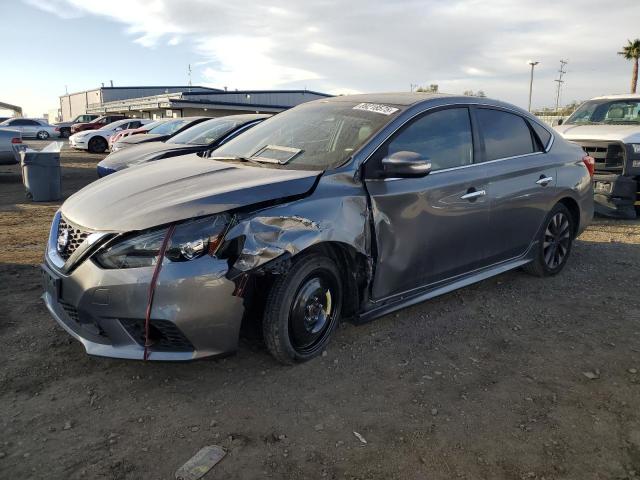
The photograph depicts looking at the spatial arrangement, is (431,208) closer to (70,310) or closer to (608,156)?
(70,310)

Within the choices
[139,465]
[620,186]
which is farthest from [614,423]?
[620,186]

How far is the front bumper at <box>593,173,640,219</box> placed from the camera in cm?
813

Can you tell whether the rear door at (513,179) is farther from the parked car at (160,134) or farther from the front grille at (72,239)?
the parked car at (160,134)

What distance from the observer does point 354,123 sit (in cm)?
379

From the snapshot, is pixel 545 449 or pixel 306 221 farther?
pixel 306 221

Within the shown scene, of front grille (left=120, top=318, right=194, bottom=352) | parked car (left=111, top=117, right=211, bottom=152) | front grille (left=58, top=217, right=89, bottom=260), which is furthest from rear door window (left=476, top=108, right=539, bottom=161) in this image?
parked car (left=111, top=117, right=211, bottom=152)

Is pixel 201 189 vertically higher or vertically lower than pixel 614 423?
higher

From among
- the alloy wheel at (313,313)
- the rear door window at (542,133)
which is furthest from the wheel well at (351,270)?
the rear door window at (542,133)

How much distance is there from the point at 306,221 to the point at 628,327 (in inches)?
110

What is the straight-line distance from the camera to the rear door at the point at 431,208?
348 centimetres

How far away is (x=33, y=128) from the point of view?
31.9 metres

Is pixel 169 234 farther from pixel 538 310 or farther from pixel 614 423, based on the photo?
pixel 538 310

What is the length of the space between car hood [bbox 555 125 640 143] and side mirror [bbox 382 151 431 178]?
631cm

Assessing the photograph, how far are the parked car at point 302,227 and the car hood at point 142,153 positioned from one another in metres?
3.81
